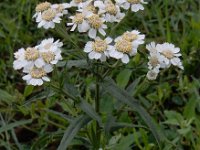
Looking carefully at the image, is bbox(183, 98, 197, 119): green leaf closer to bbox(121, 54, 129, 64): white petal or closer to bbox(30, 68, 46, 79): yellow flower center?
bbox(121, 54, 129, 64): white petal

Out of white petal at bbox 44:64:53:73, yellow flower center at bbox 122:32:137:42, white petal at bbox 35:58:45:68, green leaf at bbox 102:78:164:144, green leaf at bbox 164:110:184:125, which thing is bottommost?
green leaf at bbox 164:110:184:125

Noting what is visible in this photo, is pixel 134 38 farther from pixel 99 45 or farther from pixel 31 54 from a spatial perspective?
pixel 31 54

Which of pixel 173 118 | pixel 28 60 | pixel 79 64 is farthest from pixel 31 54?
pixel 173 118

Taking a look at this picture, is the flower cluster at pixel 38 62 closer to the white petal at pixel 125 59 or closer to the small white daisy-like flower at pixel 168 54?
the white petal at pixel 125 59

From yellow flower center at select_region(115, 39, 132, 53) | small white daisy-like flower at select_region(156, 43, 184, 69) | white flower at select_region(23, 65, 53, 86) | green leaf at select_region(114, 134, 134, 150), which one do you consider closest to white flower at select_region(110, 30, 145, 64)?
yellow flower center at select_region(115, 39, 132, 53)

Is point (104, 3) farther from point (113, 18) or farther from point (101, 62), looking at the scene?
point (101, 62)

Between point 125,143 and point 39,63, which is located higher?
point 39,63

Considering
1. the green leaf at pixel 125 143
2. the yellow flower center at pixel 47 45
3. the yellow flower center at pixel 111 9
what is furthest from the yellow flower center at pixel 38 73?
the green leaf at pixel 125 143
